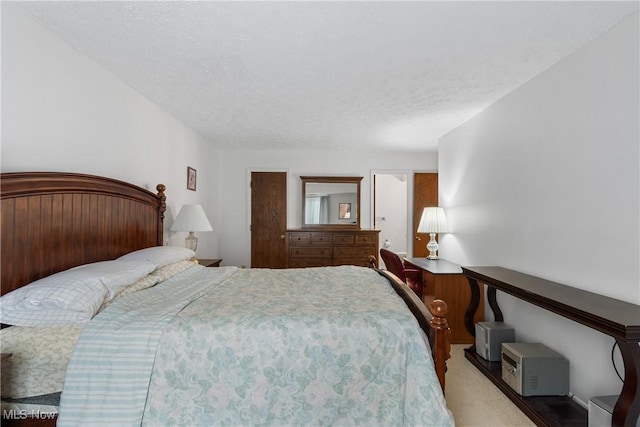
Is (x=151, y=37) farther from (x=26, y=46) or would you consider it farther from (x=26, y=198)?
(x=26, y=198)

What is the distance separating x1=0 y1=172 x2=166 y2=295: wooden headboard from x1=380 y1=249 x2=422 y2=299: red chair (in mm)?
2495

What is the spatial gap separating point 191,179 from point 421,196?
3736mm

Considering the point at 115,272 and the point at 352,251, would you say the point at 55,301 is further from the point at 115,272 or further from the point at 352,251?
the point at 352,251

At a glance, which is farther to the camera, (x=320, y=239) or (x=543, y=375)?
(x=320, y=239)

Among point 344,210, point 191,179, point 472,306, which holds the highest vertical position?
point 191,179

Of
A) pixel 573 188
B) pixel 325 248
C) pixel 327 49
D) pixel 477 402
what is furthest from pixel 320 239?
pixel 573 188

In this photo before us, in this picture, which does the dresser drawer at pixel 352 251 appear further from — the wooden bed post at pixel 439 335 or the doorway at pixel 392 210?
the wooden bed post at pixel 439 335

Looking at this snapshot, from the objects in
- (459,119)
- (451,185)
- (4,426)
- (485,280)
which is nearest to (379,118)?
(459,119)

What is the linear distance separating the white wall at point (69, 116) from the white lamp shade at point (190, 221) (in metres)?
0.23

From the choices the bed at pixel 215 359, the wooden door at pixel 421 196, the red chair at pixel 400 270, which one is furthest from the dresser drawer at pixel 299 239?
the bed at pixel 215 359

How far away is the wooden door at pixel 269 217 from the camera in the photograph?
512 centimetres

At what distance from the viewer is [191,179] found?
3.93 m

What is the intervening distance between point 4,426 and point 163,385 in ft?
2.35

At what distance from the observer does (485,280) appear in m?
2.38
